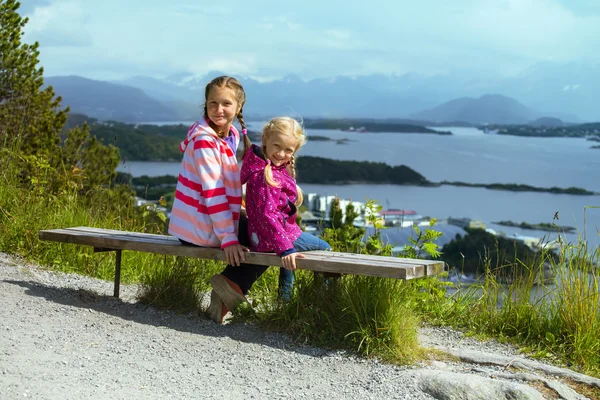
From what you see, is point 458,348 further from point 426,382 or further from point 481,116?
point 481,116

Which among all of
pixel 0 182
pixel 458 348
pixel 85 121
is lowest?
pixel 458 348

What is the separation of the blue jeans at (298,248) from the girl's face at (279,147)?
503mm

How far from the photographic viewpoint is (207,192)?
3.94 meters

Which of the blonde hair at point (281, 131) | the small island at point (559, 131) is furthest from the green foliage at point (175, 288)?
the small island at point (559, 131)

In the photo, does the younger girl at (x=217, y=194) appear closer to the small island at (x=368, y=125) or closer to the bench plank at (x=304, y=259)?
the bench plank at (x=304, y=259)

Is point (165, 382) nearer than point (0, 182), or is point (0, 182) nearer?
point (165, 382)

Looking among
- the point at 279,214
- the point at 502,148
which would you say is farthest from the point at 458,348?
the point at 502,148

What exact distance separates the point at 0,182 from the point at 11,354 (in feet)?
10.9

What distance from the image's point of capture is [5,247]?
575 centimetres

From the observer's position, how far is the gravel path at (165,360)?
313cm

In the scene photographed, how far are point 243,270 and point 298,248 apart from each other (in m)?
0.42

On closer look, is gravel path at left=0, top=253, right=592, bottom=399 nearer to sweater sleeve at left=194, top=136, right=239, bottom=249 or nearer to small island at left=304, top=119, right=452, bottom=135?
sweater sleeve at left=194, top=136, right=239, bottom=249

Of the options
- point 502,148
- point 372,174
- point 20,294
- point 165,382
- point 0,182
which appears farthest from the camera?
point 502,148

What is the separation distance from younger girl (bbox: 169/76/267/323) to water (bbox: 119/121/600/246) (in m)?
18.3
